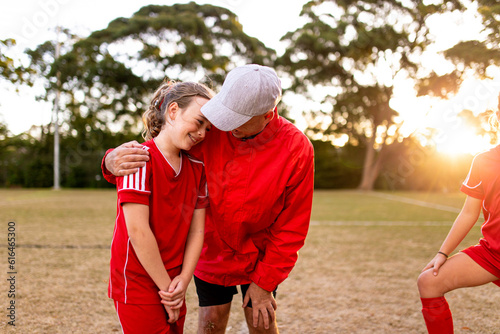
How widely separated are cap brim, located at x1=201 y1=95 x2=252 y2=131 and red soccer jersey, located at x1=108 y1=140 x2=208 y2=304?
0.25 meters

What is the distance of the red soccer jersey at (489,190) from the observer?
6.66ft


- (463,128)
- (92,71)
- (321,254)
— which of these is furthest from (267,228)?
(92,71)

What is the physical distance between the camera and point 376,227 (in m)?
8.32

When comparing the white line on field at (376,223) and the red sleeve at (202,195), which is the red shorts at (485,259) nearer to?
the red sleeve at (202,195)

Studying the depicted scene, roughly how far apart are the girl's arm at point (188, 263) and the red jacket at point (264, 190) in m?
0.10

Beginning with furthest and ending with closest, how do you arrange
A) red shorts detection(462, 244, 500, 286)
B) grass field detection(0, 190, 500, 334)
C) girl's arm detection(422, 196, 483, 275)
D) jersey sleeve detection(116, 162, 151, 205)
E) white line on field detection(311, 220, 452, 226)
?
1. white line on field detection(311, 220, 452, 226)
2. grass field detection(0, 190, 500, 334)
3. girl's arm detection(422, 196, 483, 275)
4. red shorts detection(462, 244, 500, 286)
5. jersey sleeve detection(116, 162, 151, 205)

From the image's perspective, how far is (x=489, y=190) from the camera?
2.06m

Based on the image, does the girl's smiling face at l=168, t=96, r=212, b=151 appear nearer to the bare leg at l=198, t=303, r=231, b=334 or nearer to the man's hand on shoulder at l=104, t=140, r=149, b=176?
the man's hand on shoulder at l=104, t=140, r=149, b=176

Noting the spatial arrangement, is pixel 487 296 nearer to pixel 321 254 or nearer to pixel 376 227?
pixel 321 254

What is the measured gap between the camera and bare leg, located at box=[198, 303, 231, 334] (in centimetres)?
219

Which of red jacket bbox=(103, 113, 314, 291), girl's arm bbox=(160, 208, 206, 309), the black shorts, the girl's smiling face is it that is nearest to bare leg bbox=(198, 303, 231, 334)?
the black shorts

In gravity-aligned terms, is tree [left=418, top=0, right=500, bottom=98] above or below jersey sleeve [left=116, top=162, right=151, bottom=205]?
above

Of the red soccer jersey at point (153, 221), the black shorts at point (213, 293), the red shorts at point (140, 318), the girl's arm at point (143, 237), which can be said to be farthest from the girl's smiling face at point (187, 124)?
the black shorts at point (213, 293)

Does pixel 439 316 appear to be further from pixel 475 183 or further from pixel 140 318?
pixel 140 318
